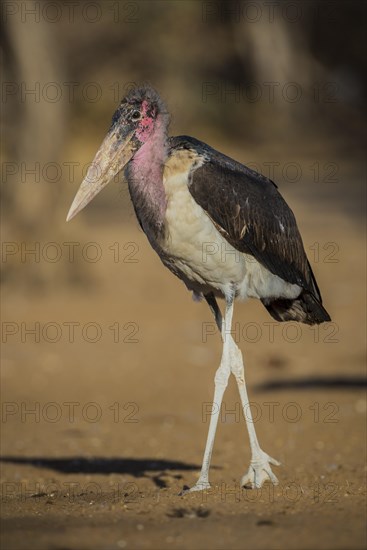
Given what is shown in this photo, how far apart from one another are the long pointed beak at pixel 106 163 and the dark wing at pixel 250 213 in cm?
36

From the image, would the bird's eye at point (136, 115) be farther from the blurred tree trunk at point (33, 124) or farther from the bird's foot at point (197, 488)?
the blurred tree trunk at point (33, 124)

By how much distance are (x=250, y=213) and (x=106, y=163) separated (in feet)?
2.83

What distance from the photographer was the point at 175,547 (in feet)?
15.7

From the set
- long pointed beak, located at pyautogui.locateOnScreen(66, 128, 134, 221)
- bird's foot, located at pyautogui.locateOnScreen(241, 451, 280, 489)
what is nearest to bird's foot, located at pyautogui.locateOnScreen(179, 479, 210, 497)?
bird's foot, located at pyautogui.locateOnScreen(241, 451, 280, 489)

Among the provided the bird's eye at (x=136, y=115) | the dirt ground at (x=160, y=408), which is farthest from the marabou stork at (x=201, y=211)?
the dirt ground at (x=160, y=408)

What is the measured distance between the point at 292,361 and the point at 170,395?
5.37ft

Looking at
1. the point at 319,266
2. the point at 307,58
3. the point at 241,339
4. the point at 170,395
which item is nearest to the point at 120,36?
the point at 307,58

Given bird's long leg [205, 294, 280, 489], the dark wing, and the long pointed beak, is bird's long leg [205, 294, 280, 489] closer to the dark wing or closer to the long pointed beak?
the dark wing

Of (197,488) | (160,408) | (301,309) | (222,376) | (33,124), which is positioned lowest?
(197,488)

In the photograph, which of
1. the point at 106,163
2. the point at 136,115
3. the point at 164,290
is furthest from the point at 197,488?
the point at 164,290

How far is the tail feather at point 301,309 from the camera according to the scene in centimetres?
692

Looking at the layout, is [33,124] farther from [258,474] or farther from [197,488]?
[197,488]

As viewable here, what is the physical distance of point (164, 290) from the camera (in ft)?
48.8

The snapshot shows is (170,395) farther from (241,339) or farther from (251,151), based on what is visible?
(251,151)
